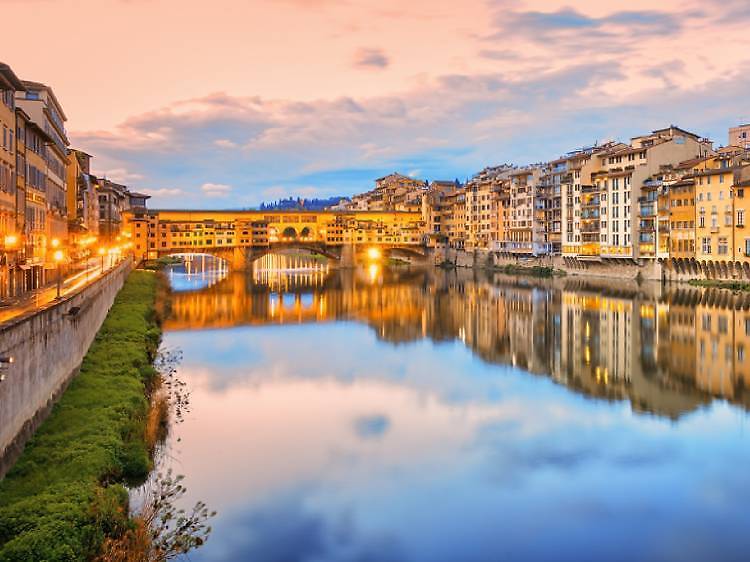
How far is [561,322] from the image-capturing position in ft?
113

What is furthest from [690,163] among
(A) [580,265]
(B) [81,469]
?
(B) [81,469]

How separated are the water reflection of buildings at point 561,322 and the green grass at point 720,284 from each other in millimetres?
1919

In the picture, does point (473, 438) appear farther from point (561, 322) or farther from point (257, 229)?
point (257, 229)

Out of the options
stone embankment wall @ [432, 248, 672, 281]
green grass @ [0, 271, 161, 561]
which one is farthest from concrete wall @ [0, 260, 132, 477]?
stone embankment wall @ [432, 248, 672, 281]

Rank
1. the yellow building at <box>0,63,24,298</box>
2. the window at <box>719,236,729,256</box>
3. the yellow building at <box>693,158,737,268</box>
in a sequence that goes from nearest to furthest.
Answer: the yellow building at <box>0,63,24,298</box> → the yellow building at <box>693,158,737,268</box> → the window at <box>719,236,729,256</box>

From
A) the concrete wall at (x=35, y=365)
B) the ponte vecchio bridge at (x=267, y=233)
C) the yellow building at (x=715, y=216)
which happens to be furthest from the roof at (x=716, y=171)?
the ponte vecchio bridge at (x=267, y=233)

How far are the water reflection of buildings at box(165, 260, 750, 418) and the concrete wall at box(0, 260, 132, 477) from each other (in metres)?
13.9

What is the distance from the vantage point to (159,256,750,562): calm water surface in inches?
445

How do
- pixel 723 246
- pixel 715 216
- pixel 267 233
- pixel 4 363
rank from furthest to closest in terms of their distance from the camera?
pixel 267 233 → pixel 715 216 → pixel 723 246 → pixel 4 363

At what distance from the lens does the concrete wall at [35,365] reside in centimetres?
989

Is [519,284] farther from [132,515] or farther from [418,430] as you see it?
[132,515]

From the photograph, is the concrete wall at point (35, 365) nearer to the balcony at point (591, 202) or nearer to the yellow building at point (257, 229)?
the balcony at point (591, 202)

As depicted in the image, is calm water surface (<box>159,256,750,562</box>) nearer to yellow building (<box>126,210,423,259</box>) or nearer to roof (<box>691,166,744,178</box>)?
roof (<box>691,166,744,178</box>)

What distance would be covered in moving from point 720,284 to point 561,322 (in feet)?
55.3
